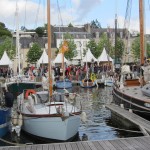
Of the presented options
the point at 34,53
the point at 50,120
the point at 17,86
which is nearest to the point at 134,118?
the point at 50,120

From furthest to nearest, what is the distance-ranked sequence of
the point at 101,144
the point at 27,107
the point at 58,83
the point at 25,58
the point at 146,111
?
the point at 25,58 < the point at 58,83 < the point at 146,111 < the point at 27,107 < the point at 101,144

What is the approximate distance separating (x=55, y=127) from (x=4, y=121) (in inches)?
111

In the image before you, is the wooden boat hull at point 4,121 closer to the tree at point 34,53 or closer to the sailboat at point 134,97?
the sailboat at point 134,97

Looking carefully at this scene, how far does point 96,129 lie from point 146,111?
9.20ft

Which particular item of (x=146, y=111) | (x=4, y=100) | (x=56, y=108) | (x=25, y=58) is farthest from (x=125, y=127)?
(x=25, y=58)

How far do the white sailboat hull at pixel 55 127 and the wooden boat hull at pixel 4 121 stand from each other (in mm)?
1174

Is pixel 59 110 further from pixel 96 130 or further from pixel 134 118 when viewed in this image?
pixel 134 118

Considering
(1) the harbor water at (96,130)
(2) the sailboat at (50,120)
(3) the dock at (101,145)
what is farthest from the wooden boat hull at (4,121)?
(3) the dock at (101,145)

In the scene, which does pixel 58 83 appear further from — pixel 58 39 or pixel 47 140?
pixel 58 39

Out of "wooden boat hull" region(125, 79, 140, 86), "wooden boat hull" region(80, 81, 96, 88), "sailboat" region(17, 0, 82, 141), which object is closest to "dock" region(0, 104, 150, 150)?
"sailboat" region(17, 0, 82, 141)

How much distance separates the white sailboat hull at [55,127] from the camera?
624 inches

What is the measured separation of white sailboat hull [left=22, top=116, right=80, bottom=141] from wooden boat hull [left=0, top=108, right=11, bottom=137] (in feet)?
3.85

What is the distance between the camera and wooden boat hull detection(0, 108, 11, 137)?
16962 millimetres

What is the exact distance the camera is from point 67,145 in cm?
1409
